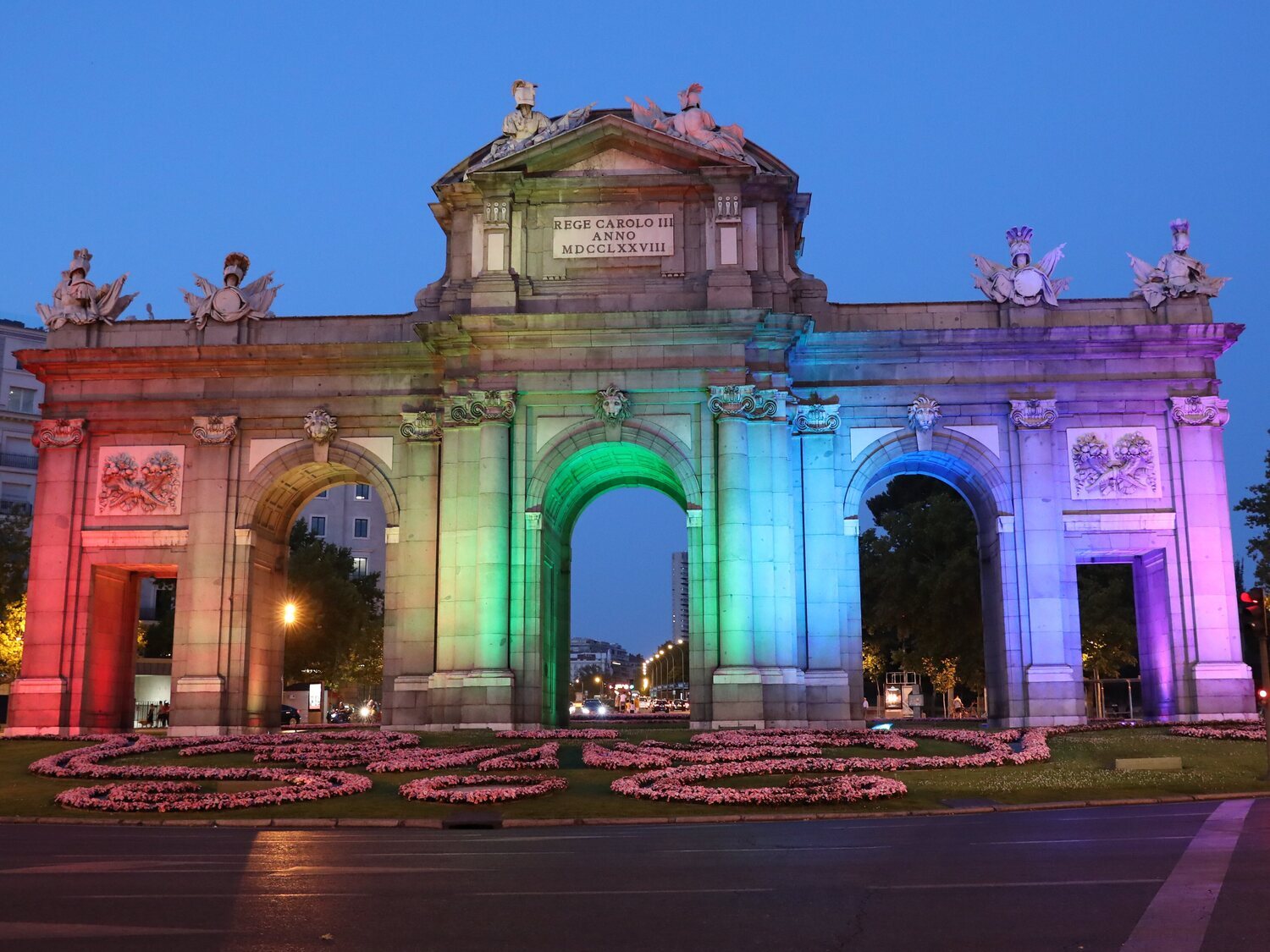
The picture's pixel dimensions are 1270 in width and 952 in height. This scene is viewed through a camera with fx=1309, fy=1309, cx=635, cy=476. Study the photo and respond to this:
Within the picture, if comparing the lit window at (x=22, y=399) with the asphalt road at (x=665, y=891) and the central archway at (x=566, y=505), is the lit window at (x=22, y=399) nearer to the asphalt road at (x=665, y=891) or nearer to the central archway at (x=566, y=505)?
the central archway at (x=566, y=505)

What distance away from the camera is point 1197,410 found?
148 ft

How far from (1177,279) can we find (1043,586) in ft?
39.5

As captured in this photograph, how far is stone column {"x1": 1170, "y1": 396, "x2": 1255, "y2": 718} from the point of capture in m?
43.4

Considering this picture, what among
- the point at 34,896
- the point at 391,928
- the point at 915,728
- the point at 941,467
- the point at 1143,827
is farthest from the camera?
the point at 941,467

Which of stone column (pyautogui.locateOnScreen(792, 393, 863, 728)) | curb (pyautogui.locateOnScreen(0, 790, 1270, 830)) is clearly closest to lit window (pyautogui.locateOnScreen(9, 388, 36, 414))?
stone column (pyautogui.locateOnScreen(792, 393, 863, 728))

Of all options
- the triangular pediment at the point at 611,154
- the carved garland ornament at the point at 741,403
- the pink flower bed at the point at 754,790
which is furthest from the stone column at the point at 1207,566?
the pink flower bed at the point at 754,790

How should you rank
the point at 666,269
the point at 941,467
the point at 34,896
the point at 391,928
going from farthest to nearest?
the point at 941,467
the point at 666,269
the point at 34,896
the point at 391,928

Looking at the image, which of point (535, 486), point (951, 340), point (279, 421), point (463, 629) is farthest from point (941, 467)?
point (279, 421)

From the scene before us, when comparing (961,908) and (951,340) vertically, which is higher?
(951,340)

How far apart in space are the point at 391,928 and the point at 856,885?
4.98 m

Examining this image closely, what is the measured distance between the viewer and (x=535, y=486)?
1740 inches

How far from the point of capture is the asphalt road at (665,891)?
429 inches

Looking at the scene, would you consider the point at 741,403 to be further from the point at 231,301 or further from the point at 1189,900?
the point at 1189,900

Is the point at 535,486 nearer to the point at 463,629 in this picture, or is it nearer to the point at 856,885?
the point at 463,629
